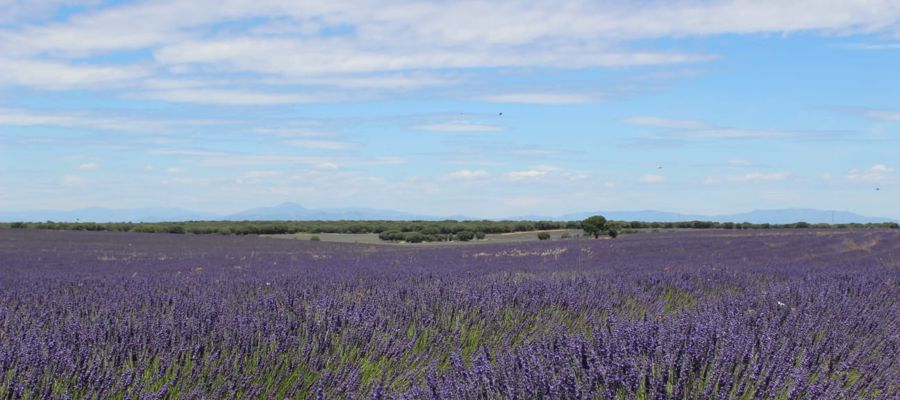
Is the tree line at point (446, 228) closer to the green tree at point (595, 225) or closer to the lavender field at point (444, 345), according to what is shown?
the green tree at point (595, 225)

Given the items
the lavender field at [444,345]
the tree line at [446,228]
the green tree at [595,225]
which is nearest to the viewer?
the lavender field at [444,345]

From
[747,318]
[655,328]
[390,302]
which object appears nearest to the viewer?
[655,328]

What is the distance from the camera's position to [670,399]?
90.5 inches

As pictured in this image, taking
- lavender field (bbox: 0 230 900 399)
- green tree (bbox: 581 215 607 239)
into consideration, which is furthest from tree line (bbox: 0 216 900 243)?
lavender field (bbox: 0 230 900 399)

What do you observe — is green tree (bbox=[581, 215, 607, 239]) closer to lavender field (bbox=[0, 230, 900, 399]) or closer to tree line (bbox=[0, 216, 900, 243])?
tree line (bbox=[0, 216, 900, 243])

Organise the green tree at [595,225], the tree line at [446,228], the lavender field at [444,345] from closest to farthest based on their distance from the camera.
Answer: the lavender field at [444,345] < the green tree at [595,225] < the tree line at [446,228]

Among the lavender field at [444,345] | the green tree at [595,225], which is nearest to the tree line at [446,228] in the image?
the green tree at [595,225]

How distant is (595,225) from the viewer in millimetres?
29734

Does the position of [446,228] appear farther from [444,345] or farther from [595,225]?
[444,345]

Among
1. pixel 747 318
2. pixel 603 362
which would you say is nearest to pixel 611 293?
pixel 747 318

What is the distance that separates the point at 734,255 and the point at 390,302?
10.8m

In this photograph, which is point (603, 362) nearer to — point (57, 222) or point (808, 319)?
point (808, 319)

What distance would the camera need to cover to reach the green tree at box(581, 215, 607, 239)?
29.6 meters

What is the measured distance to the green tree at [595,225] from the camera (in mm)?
29594
